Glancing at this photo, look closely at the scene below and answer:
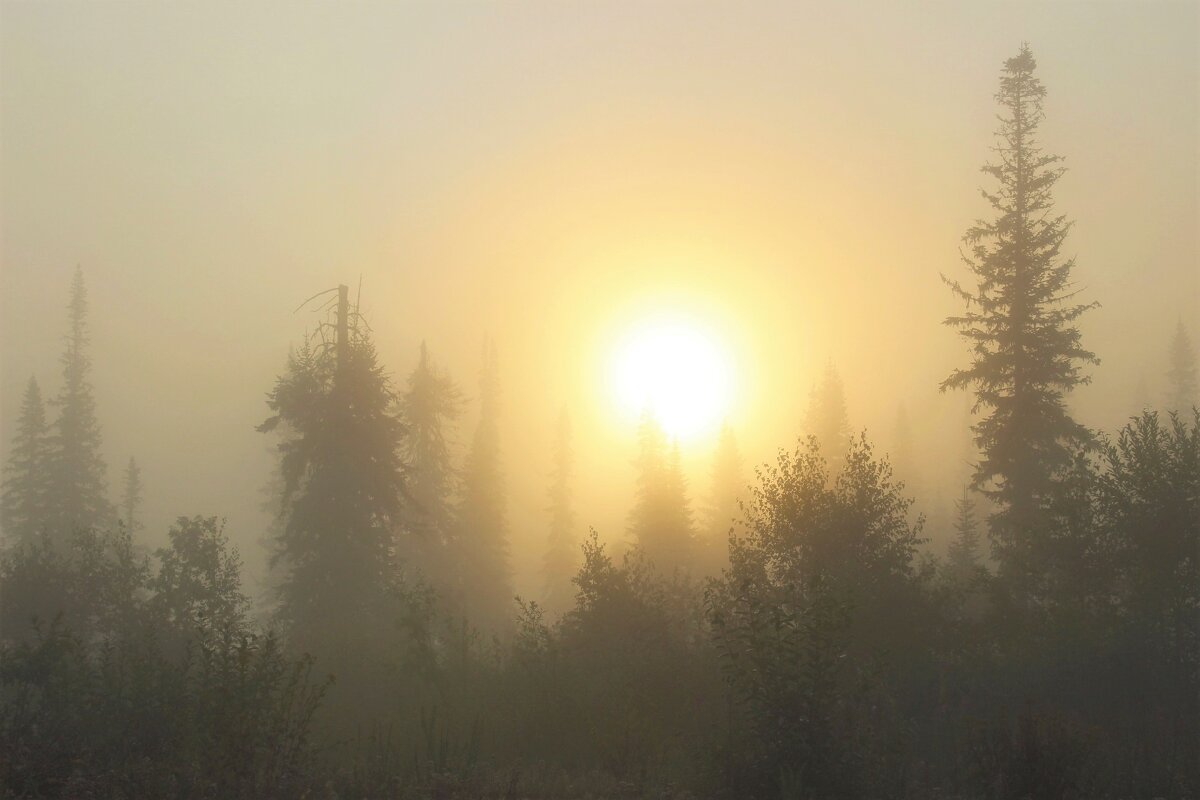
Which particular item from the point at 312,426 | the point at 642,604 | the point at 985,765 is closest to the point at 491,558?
the point at 312,426

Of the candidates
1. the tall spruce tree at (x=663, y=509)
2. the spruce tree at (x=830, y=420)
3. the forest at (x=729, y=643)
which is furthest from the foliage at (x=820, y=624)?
the spruce tree at (x=830, y=420)

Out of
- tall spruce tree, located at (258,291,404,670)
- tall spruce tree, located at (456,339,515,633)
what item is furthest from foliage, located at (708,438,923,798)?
tall spruce tree, located at (456,339,515,633)

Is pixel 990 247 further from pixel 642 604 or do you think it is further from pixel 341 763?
pixel 341 763

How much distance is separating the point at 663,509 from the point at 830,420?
21109 millimetres

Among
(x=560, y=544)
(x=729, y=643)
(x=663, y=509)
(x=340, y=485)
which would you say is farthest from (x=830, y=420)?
(x=729, y=643)

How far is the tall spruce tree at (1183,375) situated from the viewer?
82.8m

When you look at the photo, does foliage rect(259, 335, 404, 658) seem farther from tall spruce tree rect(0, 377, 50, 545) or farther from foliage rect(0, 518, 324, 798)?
tall spruce tree rect(0, 377, 50, 545)

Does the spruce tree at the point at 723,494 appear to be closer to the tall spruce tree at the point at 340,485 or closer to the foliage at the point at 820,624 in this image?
the tall spruce tree at the point at 340,485

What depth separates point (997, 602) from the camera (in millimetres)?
23453

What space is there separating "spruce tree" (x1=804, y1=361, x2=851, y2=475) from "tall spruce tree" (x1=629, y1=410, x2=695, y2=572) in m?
14.7

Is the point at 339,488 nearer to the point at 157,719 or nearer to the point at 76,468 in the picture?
the point at 157,719

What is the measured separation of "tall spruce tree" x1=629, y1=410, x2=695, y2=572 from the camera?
51.3 meters

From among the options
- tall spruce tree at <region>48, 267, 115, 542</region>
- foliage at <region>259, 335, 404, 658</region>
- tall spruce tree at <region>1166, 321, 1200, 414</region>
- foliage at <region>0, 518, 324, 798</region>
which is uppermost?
tall spruce tree at <region>1166, 321, 1200, 414</region>

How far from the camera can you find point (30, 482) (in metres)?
57.1
